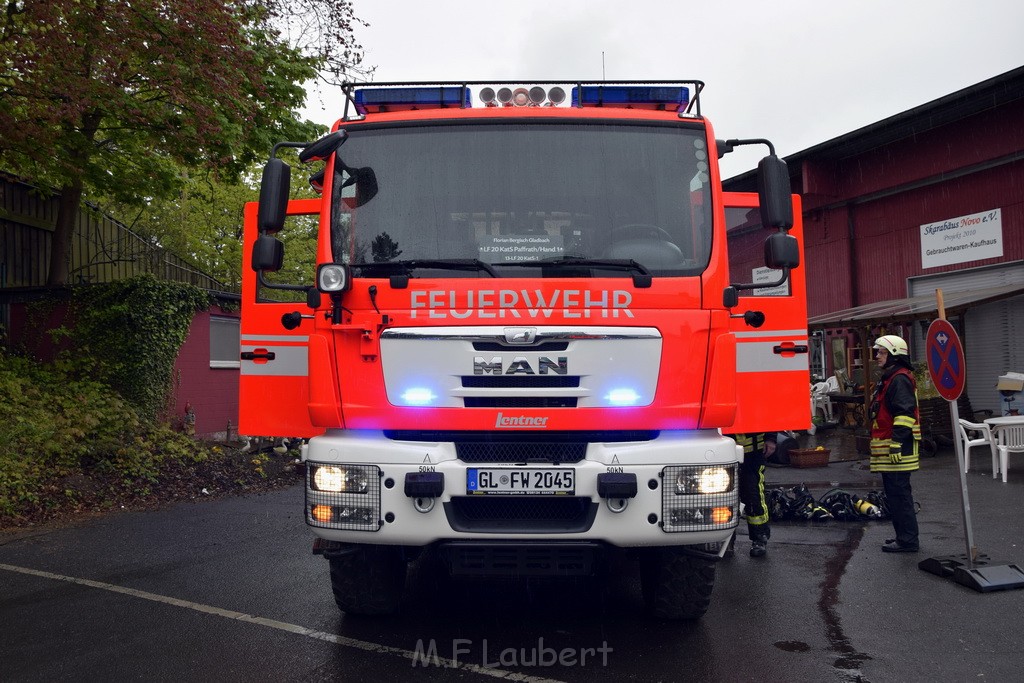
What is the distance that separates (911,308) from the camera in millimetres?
16312

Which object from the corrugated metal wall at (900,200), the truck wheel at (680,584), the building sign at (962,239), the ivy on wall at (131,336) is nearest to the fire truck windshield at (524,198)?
the truck wheel at (680,584)

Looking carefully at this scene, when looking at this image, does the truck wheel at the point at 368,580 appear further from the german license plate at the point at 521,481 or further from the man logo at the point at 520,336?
the man logo at the point at 520,336

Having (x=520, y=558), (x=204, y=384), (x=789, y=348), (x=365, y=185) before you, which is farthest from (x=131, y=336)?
(x=520, y=558)

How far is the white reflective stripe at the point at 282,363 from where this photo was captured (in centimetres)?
599

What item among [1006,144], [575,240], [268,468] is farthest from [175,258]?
[575,240]

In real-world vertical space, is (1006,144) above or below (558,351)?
→ above

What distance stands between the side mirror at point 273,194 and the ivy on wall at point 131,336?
10.3 meters

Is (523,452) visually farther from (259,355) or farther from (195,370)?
(195,370)

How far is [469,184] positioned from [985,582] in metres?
4.15

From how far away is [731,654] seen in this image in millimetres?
4586

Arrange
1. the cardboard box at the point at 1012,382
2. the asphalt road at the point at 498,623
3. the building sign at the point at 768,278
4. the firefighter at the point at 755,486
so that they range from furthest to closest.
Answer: the cardboard box at the point at 1012,382 < the firefighter at the point at 755,486 < the building sign at the point at 768,278 < the asphalt road at the point at 498,623

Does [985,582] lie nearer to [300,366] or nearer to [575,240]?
[575,240]

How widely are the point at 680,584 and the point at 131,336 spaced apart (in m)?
11.9

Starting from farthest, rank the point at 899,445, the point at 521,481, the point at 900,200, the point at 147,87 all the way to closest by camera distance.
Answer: the point at 900,200, the point at 147,87, the point at 899,445, the point at 521,481
